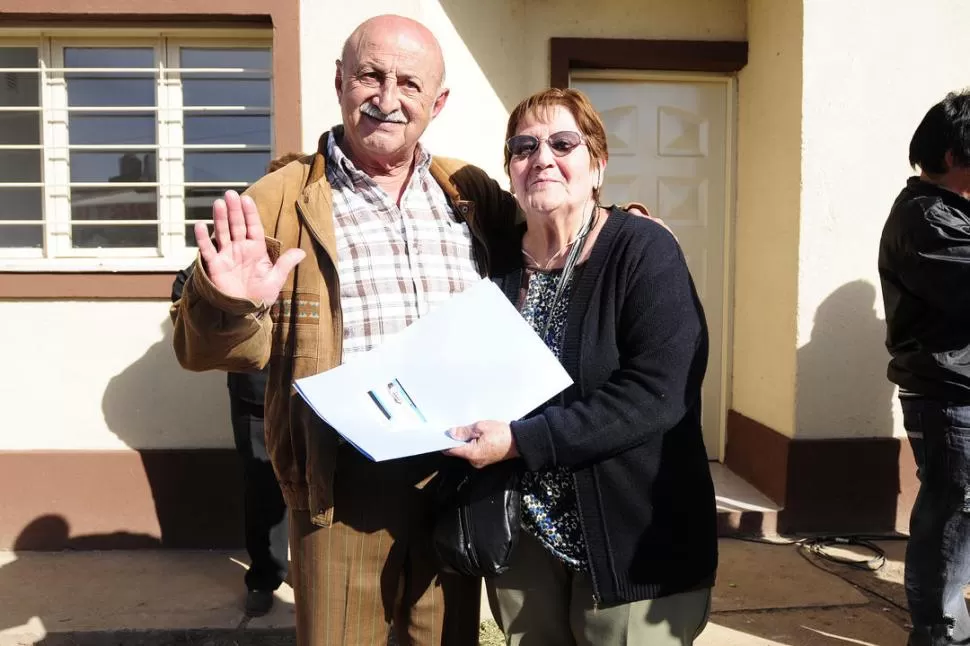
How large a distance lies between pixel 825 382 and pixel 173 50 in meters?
4.13

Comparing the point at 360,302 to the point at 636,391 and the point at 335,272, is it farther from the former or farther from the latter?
the point at 636,391

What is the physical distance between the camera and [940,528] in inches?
97.8

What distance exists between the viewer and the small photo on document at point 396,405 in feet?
4.91

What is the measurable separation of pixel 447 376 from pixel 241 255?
498 mm

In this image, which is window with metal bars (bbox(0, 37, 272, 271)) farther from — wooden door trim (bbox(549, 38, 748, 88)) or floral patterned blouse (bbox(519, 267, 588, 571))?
floral patterned blouse (bbox(519, 267, 588, 571))

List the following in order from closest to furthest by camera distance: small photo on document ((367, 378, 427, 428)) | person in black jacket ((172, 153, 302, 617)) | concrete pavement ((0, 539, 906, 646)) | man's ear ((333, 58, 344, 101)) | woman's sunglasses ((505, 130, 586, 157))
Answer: small photo on document ((367, 378, 427, 428)), woman's sunglasses ((505, 130, 586, 157)), man's ear ((333, 58, 344, 101)), concrete pavement ((0, 539, 906, 646)), person in black jacket ((172, 153, 302, 617))

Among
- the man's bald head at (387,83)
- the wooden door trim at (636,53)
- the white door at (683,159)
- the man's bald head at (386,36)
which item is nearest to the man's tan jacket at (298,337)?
the man's bald head at (387,83)

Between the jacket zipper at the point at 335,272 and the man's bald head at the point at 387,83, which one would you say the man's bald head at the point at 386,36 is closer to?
the man's bald head at the point at 387,83

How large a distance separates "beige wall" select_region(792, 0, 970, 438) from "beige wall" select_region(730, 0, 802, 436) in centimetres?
9

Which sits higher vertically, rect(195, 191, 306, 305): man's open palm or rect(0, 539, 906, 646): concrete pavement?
rect(195, 191, 306, 305): man's open palm

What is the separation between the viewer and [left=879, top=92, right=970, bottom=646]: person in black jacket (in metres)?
2.44

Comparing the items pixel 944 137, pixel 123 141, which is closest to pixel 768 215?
pixel 944 137

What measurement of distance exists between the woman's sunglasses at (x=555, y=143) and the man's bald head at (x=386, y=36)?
309 mm

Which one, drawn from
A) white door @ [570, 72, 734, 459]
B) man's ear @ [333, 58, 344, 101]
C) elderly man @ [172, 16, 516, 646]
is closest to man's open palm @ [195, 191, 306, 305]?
elderly man @ [172, 16, 516, 646]
